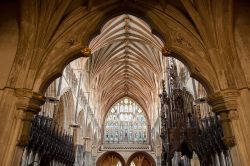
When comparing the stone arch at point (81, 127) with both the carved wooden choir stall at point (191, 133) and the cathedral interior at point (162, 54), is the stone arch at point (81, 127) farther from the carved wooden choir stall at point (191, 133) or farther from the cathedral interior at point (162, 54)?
the carved wooden choir stall at point (191, 133)

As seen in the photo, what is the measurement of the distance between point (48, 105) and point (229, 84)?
373 inches

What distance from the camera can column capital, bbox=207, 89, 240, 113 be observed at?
554 cm

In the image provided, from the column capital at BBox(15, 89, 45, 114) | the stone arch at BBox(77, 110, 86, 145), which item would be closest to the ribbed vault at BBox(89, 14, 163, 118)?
the stone arch at BBox(77, 110, 86, 145)

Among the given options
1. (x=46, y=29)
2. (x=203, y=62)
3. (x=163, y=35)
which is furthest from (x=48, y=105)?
(x=203, y=62)

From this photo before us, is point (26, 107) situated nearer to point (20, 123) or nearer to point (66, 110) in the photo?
point (20, 123)

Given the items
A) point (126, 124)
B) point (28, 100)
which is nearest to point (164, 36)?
point (28, 100)

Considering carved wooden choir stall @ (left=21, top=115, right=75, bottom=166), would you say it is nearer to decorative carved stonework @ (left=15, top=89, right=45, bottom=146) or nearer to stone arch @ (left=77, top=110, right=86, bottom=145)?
decorative carved stonework @ (left=15, top=89, right=45, bottom=146)

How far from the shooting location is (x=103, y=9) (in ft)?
24.5

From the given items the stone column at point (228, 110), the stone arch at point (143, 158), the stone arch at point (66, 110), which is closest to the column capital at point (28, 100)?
the stone column at point (228, 110)

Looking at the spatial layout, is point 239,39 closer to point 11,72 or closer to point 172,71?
point 11,72

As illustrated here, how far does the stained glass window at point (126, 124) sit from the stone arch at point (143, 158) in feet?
5.71

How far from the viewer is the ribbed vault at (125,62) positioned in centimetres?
2047

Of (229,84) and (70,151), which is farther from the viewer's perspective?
(70,151)

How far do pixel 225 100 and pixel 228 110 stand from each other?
0.77 feet
